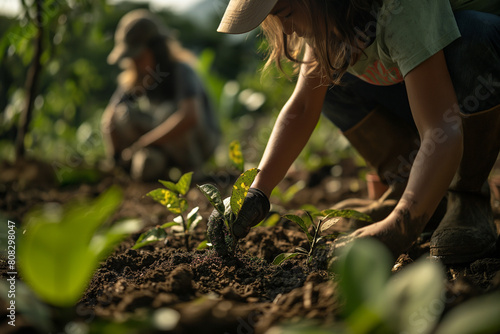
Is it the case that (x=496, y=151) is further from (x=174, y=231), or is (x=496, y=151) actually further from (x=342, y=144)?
(x=342, y=144)

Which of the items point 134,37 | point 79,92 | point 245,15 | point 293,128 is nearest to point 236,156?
point 293,128

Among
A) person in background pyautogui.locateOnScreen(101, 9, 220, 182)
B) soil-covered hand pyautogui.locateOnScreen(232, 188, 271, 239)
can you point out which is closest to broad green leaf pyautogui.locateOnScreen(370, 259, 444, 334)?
soil-covered hand pyautogui.locateOnScreen(232, 188, 271, 239)

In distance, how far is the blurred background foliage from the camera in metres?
2.74

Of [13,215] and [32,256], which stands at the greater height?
[32,256]

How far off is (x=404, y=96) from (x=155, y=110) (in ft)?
7.69

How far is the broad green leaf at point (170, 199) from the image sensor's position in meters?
1.32

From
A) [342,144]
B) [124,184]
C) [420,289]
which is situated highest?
[420,289]

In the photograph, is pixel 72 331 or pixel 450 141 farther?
pixel 450 141

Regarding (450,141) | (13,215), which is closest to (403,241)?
(450,141)

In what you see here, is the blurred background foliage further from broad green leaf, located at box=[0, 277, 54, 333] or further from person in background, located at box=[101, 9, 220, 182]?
broad green leaf, located at box=[0, 277, 54, 333]

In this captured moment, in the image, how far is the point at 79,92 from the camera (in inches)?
132

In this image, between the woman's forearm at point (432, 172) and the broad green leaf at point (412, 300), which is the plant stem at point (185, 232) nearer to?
the woman's forearm at point (432, 172)

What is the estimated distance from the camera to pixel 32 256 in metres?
0.63

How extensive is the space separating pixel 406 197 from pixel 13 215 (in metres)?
1.68
